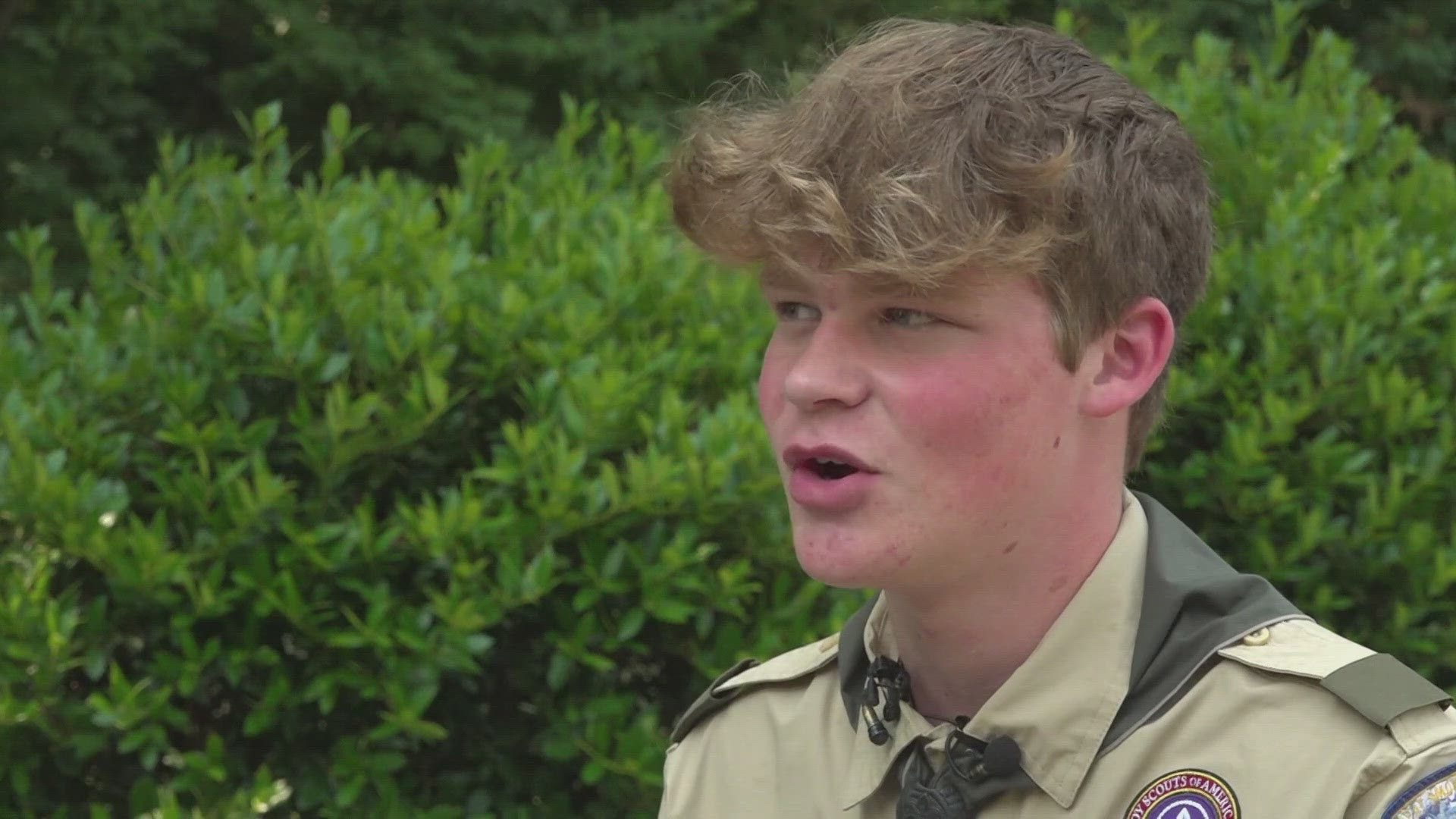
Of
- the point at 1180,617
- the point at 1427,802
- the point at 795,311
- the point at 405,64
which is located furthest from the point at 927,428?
the point at 405,64

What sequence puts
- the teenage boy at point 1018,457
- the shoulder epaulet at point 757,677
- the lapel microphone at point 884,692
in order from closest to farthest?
the teenage boy at point 1018,457, the lapel microphone at point 884,692, the shoulder epaulet at point 757,677

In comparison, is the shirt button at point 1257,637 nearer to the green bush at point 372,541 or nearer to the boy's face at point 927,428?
the boy's face at point 927,428

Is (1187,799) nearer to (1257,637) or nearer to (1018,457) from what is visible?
(1257,637)

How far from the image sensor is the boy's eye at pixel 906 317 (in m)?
1.97

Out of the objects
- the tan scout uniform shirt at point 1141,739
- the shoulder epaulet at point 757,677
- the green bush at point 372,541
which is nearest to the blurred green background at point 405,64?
the green bush at point 372,541

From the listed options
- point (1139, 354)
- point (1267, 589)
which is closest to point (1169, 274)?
point (1139, 354)

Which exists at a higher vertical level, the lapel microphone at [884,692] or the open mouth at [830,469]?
the open mouth at [830,469]

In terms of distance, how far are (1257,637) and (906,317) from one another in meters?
0.52

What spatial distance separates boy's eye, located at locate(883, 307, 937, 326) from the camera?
1.97m

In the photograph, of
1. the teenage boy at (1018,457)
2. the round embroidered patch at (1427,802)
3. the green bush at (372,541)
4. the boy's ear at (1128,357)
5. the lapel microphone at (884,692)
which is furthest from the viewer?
the green bush at (372,541)

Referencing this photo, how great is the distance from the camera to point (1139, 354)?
2.07 metres

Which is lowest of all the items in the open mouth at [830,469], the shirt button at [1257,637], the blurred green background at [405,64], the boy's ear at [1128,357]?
the blurred green background at [405,64]

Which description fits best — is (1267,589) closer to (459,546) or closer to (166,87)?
(459,546)

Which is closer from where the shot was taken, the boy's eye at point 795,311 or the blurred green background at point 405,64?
the boy's eye at point 795,311
